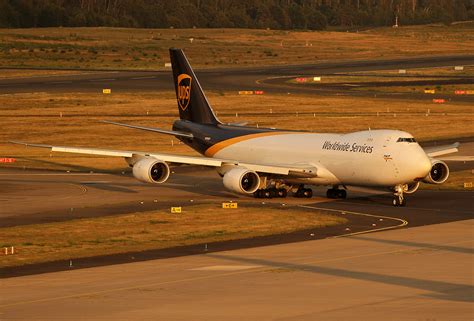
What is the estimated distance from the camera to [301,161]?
6544 centimetres

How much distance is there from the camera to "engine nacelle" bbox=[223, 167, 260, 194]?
62.8 meters

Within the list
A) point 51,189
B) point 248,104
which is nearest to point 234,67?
point 248,104

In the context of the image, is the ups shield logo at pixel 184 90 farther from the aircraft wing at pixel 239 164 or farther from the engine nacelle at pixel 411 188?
the engine nacelle at pixel 411 188

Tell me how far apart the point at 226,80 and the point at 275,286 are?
11794 cm

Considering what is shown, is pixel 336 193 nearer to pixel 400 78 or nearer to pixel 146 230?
pixel 146 230

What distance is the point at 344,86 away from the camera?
151m

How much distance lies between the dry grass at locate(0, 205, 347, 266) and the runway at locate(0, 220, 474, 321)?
158 inches

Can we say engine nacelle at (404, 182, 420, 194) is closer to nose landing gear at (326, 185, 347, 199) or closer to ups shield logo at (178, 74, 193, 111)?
nose landing gear at (326, 185, 347, 199)

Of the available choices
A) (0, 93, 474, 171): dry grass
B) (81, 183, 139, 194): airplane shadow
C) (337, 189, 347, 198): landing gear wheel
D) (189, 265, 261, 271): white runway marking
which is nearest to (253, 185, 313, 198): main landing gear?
(337, 189, 347, 198): landing gear wheel

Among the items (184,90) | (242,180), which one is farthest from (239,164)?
(184,90)

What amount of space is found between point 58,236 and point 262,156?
17.7m

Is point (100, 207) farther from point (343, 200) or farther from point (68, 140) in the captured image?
point (68, 140)

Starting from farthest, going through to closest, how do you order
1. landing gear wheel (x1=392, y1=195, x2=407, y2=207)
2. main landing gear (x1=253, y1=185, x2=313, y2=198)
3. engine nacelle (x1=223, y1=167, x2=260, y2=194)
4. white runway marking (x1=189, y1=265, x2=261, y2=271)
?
main landing gear (x1=253, y1=185, x2=313, y2=198)
engine nacelle (x1=223, y1=167, x2=260, y2=194)
landing gear wheel (x1=392, y1=195, x2=407, y2=207)
white runway marking (x1=189, y1=265, x2=261, y2=271)

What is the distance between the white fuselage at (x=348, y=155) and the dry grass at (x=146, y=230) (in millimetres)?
3905
